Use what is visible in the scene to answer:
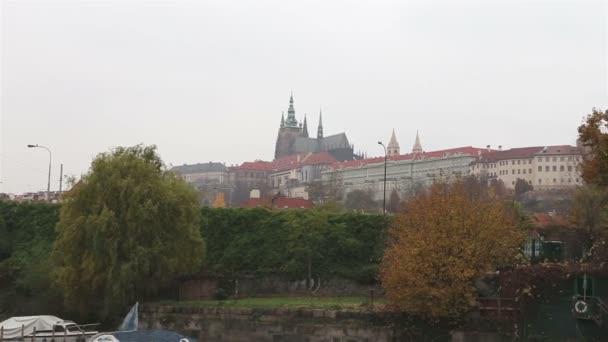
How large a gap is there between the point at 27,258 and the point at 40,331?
13266 mm

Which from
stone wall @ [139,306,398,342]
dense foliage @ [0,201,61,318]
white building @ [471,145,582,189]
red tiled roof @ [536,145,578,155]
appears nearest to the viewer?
stone wall @ [139,306,398,342]

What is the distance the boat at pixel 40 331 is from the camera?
93.2 feet

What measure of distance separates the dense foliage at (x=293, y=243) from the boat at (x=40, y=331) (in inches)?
487

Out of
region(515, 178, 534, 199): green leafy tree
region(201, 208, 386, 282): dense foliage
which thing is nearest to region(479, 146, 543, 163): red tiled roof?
region(515, 178, 534, 199): green leafy tree

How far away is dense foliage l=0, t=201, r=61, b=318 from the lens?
127 ft

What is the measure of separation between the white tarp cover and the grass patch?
270 inches

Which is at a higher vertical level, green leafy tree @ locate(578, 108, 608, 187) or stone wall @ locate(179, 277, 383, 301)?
green leafy tree @ locate(578, 108, 608, 187)

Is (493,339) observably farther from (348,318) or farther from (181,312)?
(181,312)

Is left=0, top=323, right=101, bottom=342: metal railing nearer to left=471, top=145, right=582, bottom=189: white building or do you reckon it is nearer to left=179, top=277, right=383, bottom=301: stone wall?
left=179, top=277, right=383, bottom=301: stone wall

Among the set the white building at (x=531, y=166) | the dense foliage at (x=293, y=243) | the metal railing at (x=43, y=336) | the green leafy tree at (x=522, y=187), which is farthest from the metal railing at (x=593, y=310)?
the white building at (x=531, y=166)

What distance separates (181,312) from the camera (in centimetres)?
3469

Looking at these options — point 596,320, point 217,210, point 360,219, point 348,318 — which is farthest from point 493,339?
point 217,210

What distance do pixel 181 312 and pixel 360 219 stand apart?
12198 mm

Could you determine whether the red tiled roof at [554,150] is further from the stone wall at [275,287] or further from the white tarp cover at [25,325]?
the white tarp cover at [25,325]
